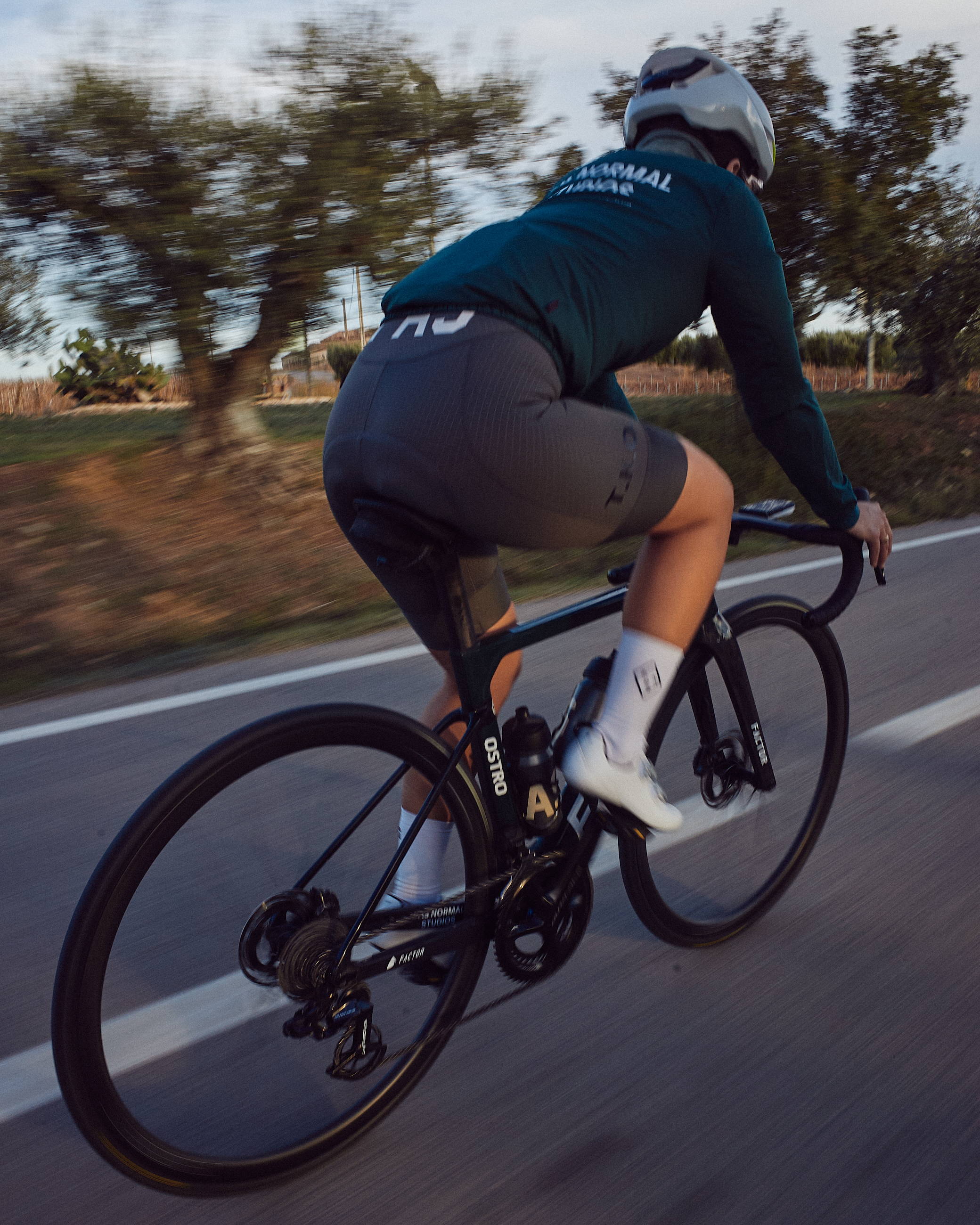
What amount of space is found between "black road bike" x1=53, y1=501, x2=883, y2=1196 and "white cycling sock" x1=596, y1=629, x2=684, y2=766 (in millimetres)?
82

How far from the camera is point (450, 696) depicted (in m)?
2.51

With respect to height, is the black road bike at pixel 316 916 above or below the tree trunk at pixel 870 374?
above

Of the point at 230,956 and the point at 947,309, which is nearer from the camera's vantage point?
the point at 230,956

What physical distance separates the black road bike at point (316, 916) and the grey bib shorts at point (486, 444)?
0.31ft

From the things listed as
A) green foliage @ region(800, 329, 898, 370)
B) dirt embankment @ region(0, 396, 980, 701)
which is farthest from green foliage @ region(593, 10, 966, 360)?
green foliage @ region(800, 329, 898, 370)

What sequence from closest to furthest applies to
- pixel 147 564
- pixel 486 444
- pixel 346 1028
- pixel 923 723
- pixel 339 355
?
pixel 486 444 → pixel 346 1028 → pixel 923 723 → pixel 147 564 → pixel 339 355

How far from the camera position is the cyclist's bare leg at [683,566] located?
7.72 ft

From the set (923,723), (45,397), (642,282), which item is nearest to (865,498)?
(642,282)

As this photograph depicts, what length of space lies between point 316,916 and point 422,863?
0.24m

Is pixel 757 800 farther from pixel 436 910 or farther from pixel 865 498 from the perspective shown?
pixel 436 910

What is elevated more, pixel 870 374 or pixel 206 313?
pixel 206 313

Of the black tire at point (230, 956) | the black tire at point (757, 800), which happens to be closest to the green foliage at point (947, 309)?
the black tire at point (757, 800)

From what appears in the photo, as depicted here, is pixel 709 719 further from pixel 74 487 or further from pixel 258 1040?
pixel 74 487

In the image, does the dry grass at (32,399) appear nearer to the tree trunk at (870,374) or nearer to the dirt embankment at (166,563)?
the dirt embankment at (166,563)
